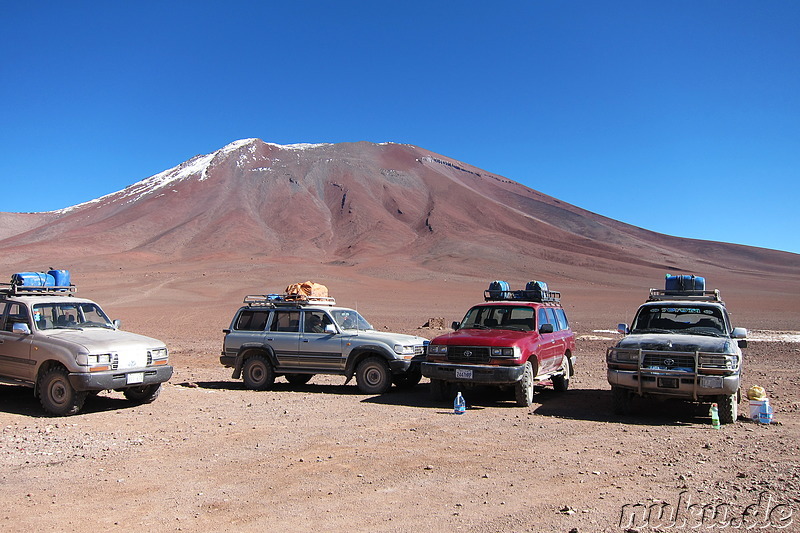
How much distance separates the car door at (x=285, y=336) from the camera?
1309 centimetres

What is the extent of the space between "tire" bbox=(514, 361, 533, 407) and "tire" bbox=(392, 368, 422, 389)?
7.43 feet

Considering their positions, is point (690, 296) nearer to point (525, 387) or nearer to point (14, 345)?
point (525, 387)

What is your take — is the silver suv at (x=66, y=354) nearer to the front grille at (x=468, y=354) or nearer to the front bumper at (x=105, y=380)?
the front bumper at (x=105, y=380)

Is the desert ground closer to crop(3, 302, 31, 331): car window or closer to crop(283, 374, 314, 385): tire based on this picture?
crop(283, 374, 314, 385): tire

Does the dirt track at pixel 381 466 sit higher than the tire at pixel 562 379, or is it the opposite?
the tire at pixel 562 379

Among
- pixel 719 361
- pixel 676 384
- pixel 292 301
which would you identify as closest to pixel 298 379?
pixel 292 301

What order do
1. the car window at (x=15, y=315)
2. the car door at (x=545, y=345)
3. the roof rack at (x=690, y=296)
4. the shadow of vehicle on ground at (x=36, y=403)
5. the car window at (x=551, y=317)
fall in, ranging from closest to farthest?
the shadow of vehicle on ground at (x=36, y=403) → the car window at (x=15, y=315) → the roof rack at (x=690, y=296) → the car door at (x=545, y=345) → the car window at (x=551, y=317)

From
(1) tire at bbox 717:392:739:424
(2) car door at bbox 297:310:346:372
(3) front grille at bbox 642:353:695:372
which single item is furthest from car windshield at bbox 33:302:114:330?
(1) tire at bbox 717:392:739:424

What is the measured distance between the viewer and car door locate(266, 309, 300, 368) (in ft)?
42.9

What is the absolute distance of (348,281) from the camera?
66.0m

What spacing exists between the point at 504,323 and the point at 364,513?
7212 mm

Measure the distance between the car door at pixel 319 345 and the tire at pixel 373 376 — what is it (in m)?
0.40

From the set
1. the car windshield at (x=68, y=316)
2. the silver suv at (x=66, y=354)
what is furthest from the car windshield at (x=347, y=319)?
the car windshield at (x=68, y=316)

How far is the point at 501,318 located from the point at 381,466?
584cm
